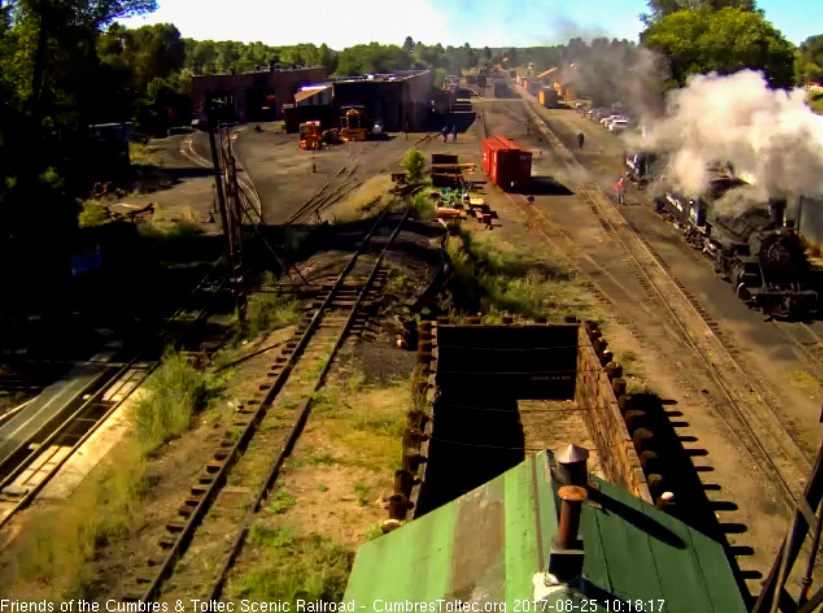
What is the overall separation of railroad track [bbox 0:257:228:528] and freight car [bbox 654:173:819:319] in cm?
1417

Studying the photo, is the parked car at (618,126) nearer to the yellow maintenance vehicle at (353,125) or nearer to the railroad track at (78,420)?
the yellow maintenance vehicle at (353,125)

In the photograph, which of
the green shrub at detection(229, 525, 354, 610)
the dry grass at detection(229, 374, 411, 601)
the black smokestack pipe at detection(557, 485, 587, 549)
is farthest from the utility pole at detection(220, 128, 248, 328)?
the black smokestack pipe at detection(557, 485, 587, 549)

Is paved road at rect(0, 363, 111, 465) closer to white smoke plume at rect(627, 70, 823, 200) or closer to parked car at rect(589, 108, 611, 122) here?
white smoke plume at rect(627, 70, 823, 200)

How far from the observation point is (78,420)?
1455 centimetres

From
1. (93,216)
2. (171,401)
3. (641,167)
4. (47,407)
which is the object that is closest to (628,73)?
(641,167)

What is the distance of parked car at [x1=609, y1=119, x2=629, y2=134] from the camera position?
184ft

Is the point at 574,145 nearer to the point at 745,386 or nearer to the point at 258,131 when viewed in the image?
the point at 258,131

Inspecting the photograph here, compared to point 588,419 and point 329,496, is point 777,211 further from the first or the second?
point 329,496

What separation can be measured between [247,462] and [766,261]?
14.3m

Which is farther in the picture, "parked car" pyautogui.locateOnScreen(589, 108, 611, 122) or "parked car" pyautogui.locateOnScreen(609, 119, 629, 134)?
"parked car" pyautogui.locateOnScreen(589, 108, 611, 122)

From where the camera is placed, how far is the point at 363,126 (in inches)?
2147

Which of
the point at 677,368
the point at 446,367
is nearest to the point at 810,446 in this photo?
the point at 677,368

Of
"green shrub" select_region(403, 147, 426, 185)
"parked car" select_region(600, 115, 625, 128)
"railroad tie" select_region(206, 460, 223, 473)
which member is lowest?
"railroad tie" select_region(206, 460, 223, 473)
